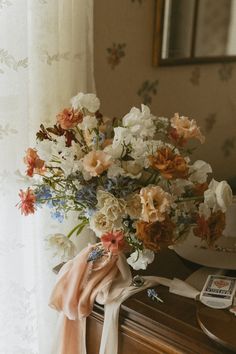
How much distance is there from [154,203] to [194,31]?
1.00m

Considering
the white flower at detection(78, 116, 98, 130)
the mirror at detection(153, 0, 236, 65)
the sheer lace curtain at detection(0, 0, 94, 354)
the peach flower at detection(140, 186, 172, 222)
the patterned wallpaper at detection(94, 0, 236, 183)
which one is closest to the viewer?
the peach flower at detection(140, 186, 172, 222)

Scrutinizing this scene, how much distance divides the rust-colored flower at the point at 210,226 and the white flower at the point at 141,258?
0.11m

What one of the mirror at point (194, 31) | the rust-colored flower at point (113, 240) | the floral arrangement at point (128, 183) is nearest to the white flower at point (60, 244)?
the floral arrangement at point (128, 183)

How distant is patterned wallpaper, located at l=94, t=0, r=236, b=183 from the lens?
4.64 feet

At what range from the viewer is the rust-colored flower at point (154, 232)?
91 cm

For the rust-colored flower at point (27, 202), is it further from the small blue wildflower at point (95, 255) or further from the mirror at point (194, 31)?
the mirror at point (194, 31)

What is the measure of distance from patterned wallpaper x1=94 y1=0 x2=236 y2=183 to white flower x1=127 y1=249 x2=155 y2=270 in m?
0.60

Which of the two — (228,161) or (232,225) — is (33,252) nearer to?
(232,225)

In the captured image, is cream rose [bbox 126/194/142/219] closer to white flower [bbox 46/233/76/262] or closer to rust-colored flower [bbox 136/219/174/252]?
rust-colored flower [bbox 136/219/174/252]

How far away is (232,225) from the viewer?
4.09 feet

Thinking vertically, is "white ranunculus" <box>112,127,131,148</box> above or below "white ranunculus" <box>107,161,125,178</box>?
above

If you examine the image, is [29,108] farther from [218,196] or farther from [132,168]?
[218,196]

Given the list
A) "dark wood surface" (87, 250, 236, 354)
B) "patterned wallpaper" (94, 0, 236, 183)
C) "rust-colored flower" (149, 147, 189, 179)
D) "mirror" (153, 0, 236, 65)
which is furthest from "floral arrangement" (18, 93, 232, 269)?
"mirror" (153, 0, 236, 65)

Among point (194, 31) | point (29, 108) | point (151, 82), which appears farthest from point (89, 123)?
point (194, 31)
